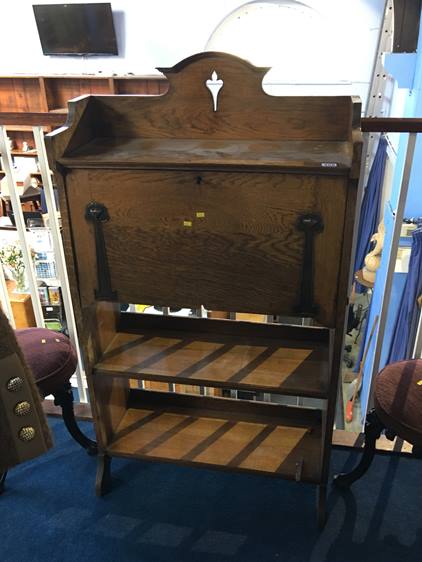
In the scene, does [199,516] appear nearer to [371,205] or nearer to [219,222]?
[219,222]

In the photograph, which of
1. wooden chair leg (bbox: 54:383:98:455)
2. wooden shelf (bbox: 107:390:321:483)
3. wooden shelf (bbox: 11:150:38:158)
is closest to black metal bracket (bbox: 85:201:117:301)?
wooden chair leg (bbox: 54:383:98:455)

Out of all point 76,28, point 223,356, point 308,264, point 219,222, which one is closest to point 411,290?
point 223,356

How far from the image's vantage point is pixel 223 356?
159cm

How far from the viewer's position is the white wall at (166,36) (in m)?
5.74

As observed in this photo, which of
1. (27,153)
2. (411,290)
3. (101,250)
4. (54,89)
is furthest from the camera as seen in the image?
(27,153)

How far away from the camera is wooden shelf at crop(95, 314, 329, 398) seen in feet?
4.87

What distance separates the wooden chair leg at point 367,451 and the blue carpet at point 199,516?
0.05 meters

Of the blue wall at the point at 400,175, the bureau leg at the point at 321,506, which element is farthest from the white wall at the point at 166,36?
the bureau leg at the point at 321,506

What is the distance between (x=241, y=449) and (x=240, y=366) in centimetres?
31

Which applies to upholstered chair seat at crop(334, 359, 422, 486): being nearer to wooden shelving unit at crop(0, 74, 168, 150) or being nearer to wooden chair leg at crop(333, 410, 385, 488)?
wooden chair leg at crop(333, 410, 385, 488)

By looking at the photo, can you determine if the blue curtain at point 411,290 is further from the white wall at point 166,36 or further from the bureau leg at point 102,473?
the white wall at point 166,36

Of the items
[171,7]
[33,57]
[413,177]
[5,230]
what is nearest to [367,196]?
[413,177]

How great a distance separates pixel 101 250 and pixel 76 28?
5.91 meters

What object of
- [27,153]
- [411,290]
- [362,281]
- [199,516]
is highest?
[27,153]
